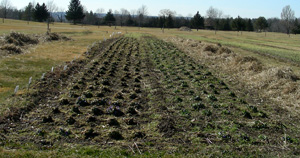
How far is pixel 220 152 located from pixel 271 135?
2214 mm

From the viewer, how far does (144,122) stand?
28.4 feet

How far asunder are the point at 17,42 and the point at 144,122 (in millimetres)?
A: 22571

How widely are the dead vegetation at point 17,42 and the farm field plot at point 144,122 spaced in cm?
1070

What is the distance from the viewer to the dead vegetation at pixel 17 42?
73.3 ft

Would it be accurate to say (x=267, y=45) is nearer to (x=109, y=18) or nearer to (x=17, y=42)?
(x=17, y=42)

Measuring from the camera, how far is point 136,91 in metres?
12.3

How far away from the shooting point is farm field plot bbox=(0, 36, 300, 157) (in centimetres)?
698

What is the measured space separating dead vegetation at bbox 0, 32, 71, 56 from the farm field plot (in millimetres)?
10699

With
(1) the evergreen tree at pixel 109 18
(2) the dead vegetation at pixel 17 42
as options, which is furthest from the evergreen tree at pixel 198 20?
(2) the dead vegetation at pixel 17 42

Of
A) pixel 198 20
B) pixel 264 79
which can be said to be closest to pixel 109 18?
pixel 198 20


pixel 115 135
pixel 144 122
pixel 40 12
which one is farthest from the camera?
pixel 40 12

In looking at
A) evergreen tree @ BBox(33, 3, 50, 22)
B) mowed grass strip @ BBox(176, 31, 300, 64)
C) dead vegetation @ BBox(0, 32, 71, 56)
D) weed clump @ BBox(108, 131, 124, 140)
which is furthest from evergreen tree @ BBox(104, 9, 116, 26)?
weed clump @ BBox(108, 131, 124, 140)

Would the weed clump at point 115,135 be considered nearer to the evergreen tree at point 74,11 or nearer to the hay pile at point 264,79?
the hay pile at point 264,79

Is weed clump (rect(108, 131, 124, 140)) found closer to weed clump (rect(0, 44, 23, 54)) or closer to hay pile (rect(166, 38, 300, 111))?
hay pile (rect(166, 38, 300, 111))
